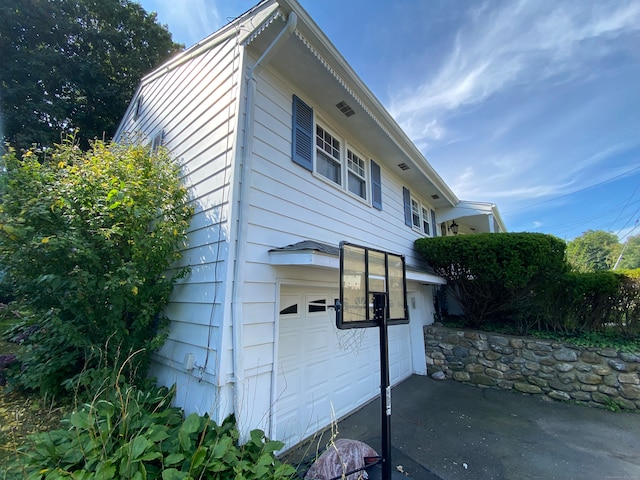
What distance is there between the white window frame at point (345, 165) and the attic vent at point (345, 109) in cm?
39

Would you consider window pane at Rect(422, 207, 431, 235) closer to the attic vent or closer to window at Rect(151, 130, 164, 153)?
the attic vent

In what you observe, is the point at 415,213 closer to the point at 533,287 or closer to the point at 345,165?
the point at 533,287

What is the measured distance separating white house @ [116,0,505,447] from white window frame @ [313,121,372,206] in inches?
1.5

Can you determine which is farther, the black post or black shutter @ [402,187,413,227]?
black shutter @ [402,187,413,227]

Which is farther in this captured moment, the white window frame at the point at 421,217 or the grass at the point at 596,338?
the white window frame at the point at 421,217

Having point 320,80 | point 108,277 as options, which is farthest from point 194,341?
point 320,80

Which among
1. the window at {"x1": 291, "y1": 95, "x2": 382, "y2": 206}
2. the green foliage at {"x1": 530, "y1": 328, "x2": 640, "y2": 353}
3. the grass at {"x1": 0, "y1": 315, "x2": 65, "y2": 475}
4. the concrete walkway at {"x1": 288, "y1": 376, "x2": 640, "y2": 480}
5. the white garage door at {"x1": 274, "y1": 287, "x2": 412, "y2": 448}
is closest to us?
the grass at {"x1": 0, "y1": 315, "x2": 65, "y2": 475}

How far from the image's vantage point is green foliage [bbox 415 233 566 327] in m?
5.99

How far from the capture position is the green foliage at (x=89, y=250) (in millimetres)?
2969

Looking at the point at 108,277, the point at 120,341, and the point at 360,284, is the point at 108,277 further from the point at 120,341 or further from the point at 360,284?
the point at 360,284

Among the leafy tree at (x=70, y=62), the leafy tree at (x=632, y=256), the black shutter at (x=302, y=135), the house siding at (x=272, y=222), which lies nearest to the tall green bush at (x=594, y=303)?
the house siding at (x=272, y=222)

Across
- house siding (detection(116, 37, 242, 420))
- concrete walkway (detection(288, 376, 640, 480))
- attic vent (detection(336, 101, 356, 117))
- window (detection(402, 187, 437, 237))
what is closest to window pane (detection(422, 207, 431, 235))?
window (detection(402, 187, 437, 237))

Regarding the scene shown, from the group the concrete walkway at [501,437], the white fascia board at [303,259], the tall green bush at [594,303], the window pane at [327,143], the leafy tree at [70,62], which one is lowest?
the concrete walkway at [501,437]

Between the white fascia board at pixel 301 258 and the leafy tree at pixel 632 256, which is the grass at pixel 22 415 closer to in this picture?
the white fascia board at pixel 301 258
